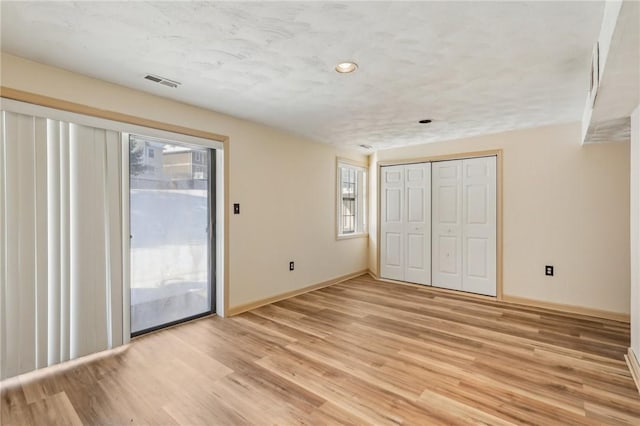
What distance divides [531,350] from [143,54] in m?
3.91

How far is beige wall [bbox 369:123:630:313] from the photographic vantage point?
136 inches

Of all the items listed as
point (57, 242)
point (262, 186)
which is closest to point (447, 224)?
point (262, 186)

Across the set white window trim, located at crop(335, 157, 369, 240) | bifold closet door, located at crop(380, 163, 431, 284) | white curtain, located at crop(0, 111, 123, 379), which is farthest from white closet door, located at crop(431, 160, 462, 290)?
white curtain, located at crop(0, 111, 123, 379)

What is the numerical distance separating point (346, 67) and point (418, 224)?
3.30 m

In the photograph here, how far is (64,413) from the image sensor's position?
1851mm

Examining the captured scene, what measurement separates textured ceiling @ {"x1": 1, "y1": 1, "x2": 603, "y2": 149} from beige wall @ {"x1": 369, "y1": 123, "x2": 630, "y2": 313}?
796 mm

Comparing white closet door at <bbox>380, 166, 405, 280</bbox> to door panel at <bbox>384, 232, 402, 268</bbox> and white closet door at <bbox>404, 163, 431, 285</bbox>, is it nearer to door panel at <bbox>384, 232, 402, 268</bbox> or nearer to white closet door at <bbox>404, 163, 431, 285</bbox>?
door panel at <bbox>384, 232, 402, 268</bbox>

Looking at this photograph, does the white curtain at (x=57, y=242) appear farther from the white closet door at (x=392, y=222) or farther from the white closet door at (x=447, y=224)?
the white closet door at (x=447, y=224)

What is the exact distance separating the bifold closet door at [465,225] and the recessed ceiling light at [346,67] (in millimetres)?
2907

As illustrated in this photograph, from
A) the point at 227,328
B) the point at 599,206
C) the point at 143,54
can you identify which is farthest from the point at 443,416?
the point at 599,206

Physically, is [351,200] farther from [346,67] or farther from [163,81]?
[163,81]

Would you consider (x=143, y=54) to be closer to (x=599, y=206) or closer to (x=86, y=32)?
(x=86, y=32)

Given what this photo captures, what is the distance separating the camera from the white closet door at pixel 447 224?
456 cm

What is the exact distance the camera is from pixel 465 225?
14.7 ft
